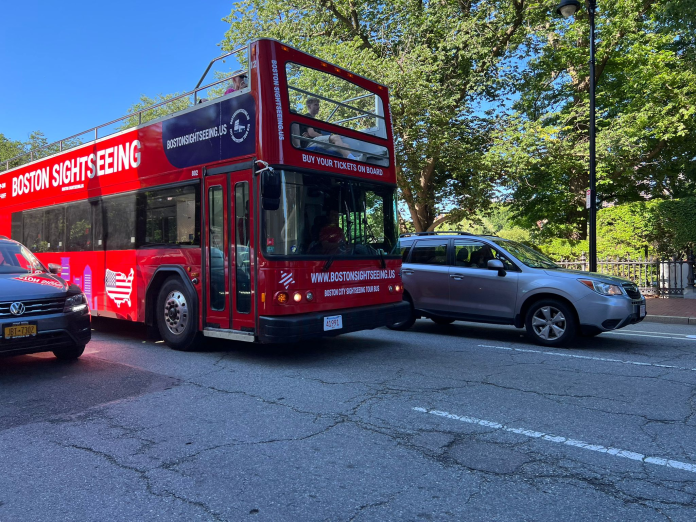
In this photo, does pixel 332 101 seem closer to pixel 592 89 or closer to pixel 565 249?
pixel 592 89

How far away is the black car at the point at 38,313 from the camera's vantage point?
19.4 feet

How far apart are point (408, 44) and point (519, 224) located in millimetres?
9323

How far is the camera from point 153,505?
3.04 meters

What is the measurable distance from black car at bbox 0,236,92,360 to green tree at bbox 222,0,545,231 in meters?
15.2

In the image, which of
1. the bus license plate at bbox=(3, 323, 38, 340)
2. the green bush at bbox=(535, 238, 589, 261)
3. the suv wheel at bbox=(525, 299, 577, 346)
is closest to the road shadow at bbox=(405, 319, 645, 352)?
the suv wheel at bbox=(525, 299, 577, 346)

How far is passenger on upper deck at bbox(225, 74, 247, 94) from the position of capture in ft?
22.6

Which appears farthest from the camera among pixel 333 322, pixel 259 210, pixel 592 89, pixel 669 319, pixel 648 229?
pixel 648 229

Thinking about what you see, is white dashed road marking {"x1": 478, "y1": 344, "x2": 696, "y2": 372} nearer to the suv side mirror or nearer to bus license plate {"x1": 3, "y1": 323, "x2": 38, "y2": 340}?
the suv side mirror

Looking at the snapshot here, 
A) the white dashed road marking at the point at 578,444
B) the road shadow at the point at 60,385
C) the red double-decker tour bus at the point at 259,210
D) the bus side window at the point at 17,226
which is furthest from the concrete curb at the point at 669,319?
the bus side window at the point at 17,226

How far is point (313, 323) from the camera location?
6.63 metres

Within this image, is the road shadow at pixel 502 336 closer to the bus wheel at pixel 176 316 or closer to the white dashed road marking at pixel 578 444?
the white dashed road marking at pixel 578 444

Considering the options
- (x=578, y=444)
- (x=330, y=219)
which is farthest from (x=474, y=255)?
(x=578, y=444)

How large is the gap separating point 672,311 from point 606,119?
34.5 ft

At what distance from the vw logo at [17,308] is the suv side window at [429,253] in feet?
21.2
